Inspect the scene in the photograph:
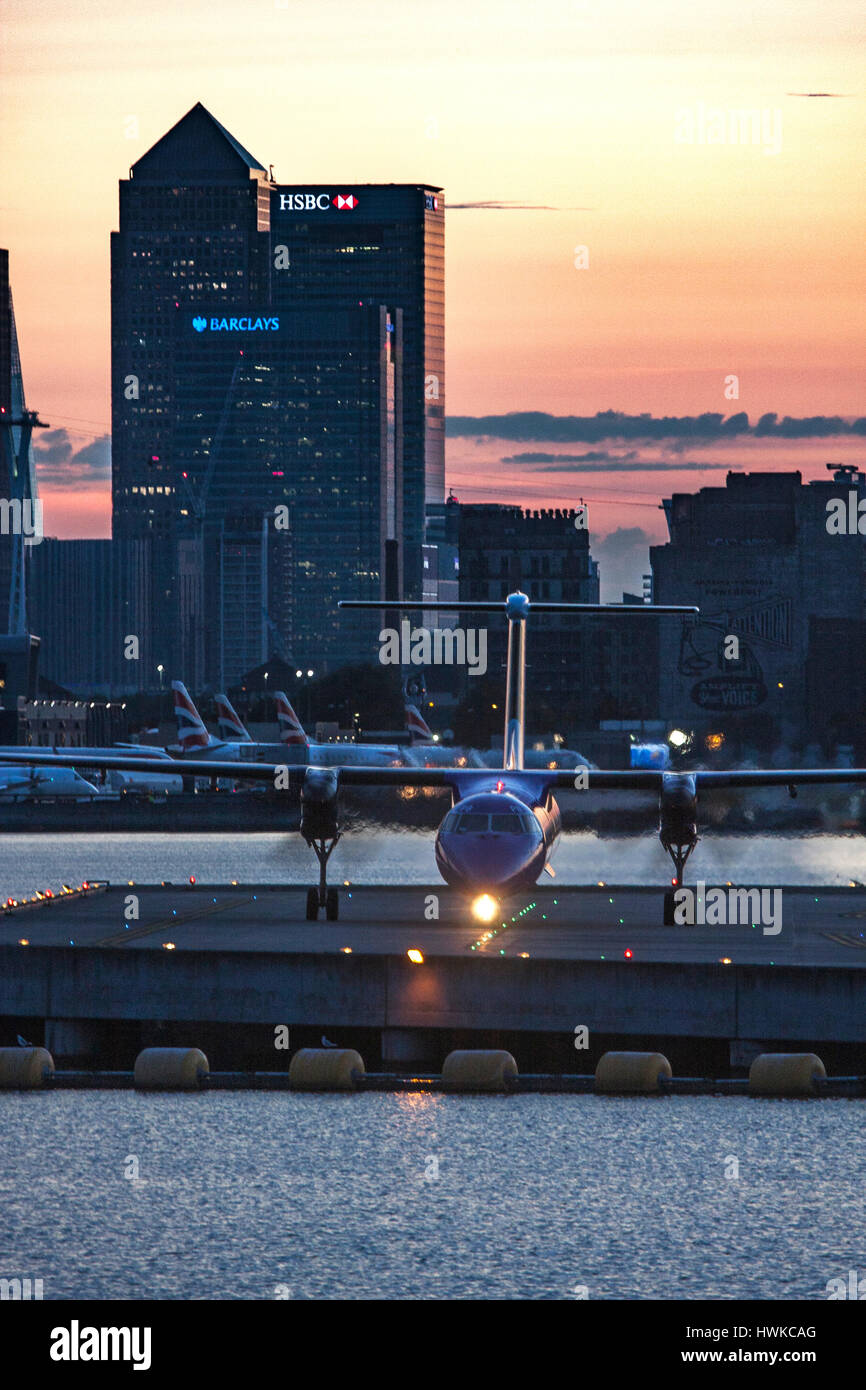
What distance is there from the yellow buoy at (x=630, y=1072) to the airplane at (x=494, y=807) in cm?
988

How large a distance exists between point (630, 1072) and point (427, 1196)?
5190 mm

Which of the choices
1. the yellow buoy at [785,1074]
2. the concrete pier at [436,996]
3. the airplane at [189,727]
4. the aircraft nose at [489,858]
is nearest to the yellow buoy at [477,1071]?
the concrete pier at [436,996]

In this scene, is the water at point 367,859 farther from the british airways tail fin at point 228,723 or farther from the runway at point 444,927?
the runway at point 444,927

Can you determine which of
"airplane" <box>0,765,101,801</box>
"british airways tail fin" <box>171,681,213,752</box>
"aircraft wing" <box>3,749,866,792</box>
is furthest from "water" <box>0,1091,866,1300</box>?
"airplane" <box>0,765,101,801</box>

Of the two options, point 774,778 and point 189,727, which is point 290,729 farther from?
point 774,778

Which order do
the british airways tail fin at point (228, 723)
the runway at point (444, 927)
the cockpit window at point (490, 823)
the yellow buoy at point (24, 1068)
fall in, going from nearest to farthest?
the yellow buoy at point (24, 1068) → the runway at point (444, 927) → the cockpit window at point (490, 823) → the british airways tail fin at point (228, 723)

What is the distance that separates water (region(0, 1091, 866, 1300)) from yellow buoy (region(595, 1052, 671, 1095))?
1469 millimetres

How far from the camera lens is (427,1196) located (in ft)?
117

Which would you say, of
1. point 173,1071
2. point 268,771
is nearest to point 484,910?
point 268,771

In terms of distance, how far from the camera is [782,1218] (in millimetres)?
34500

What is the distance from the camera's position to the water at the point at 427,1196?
1227 inches

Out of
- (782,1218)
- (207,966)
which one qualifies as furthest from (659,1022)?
(207,966)

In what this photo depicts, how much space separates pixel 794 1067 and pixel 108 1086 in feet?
46.1
